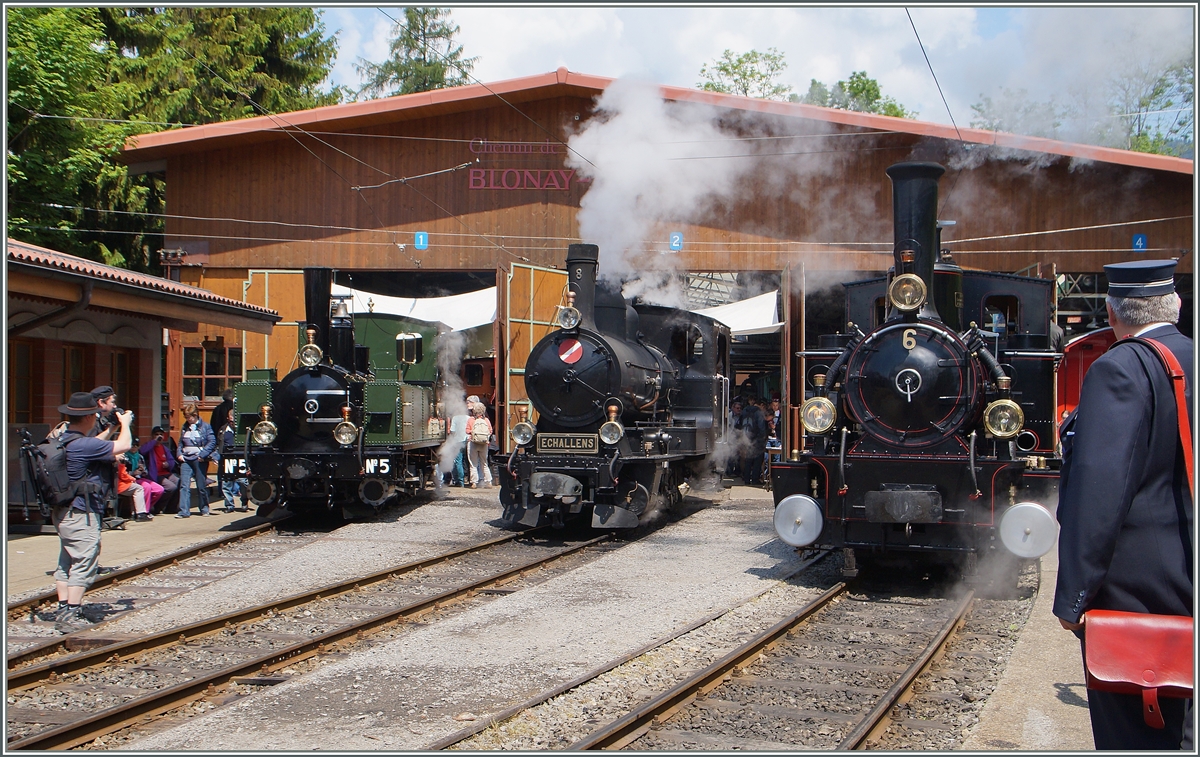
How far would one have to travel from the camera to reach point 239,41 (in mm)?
24812

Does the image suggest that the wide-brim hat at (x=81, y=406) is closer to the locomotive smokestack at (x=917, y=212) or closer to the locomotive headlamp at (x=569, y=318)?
the locomotive headlamp at (x=569, y=318)

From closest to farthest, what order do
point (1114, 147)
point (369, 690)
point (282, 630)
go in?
1. point (369, 690)
2. point (282, 630)
3. point (1114, 147)

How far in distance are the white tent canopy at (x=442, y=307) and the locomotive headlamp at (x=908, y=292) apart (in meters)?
10.0

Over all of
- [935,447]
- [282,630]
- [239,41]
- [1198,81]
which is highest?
[239,41]

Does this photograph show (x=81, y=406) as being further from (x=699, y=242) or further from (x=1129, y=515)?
(x=699, y=242)

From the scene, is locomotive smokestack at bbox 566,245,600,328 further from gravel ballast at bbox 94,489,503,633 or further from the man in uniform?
the man in uniform

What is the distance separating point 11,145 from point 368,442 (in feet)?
31.7

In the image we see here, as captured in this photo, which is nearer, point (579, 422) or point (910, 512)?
point (910, 512)

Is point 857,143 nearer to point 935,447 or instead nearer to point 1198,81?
point 935,447

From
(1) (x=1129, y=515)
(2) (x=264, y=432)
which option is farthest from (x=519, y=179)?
(1) (x=1129, y=515)

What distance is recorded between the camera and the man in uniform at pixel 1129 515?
8.52ft

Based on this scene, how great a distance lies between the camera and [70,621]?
6.60 m

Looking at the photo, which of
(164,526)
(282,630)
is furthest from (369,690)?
(164,526)

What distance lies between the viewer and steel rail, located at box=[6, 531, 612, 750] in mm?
4328
